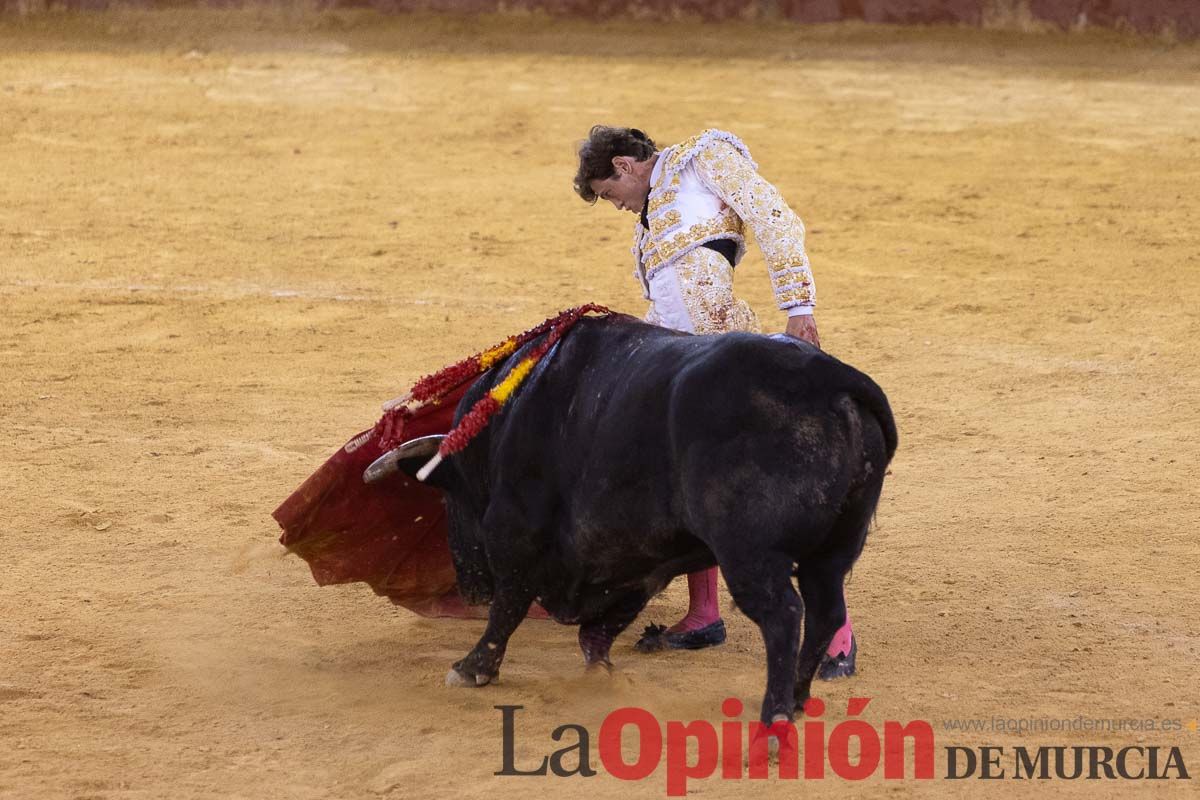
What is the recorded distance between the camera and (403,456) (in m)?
4.79

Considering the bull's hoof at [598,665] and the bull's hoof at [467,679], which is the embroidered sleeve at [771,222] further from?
the bull's hoof at [467,679]

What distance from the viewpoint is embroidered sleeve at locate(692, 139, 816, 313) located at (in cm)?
477

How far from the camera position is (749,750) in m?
4.04

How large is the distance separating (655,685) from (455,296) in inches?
188

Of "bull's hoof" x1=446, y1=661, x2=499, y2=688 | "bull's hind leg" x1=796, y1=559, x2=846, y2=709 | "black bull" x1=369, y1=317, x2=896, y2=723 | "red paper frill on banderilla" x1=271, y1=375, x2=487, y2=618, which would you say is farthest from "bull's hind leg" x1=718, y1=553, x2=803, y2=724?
"red paper frill on banderilla" x1=271, y1=375, x2=487, y2=618

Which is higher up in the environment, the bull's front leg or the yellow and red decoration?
the yellow and red decoration

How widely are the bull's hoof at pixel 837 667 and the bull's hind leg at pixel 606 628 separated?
532 mm

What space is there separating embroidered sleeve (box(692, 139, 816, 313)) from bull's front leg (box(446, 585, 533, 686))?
1.13m

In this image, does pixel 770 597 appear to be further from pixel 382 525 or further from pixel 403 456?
pixel 382 525

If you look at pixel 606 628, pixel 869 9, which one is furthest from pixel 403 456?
pixel 869 9

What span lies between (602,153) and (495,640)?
1.46 meters

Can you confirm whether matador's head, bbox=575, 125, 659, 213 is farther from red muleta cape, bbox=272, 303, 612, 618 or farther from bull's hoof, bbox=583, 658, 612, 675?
bull's hoof, bbox=583, 658, 612, 675

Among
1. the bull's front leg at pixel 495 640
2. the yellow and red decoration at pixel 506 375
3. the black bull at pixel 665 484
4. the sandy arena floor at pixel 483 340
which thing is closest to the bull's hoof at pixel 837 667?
the sandy arena floor at pixel 483 340

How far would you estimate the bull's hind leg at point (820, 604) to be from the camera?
4074 millimetres
